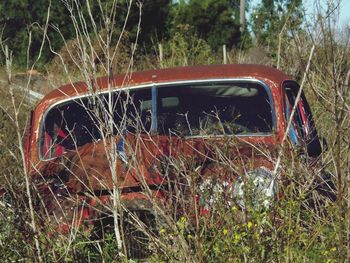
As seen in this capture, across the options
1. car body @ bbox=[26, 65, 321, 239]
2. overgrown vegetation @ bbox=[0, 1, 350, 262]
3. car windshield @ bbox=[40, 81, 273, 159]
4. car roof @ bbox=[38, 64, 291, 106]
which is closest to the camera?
overgrown vegetation @ bbox=[0, 1, 350, 262]

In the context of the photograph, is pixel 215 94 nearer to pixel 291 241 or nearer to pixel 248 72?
pixel 248 72

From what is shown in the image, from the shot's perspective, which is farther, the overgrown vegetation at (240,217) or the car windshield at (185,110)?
the car windshield at (185,110)

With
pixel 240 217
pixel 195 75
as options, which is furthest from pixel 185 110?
pixel 240 217

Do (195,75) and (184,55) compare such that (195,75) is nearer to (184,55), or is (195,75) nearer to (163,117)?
(163,117)

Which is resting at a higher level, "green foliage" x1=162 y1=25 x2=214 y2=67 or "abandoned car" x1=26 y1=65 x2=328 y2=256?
"abandoned car" x1=26 y1=65 x2=328 y2=256

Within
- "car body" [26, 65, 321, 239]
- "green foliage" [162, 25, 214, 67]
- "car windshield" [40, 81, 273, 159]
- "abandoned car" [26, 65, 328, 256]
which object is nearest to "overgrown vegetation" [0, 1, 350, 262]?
"abandoned car" [26, 65, 328, 256]

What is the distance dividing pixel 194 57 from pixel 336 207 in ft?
43.2

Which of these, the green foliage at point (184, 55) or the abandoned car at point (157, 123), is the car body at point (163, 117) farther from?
the green foliage at point (184, 55)

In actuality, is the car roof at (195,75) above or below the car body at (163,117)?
above

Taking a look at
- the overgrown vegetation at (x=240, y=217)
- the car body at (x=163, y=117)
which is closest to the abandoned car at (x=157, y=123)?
the car body at (x=163, y=117)

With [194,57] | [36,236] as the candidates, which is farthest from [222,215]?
[194,57]

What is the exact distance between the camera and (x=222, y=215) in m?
3.86

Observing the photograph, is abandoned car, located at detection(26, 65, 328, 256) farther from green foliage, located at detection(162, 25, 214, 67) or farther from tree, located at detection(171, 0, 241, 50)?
tree, located at detection(171, 0, 241, 50)

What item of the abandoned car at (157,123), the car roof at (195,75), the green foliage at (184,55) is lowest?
the green foliage at (184,55)
